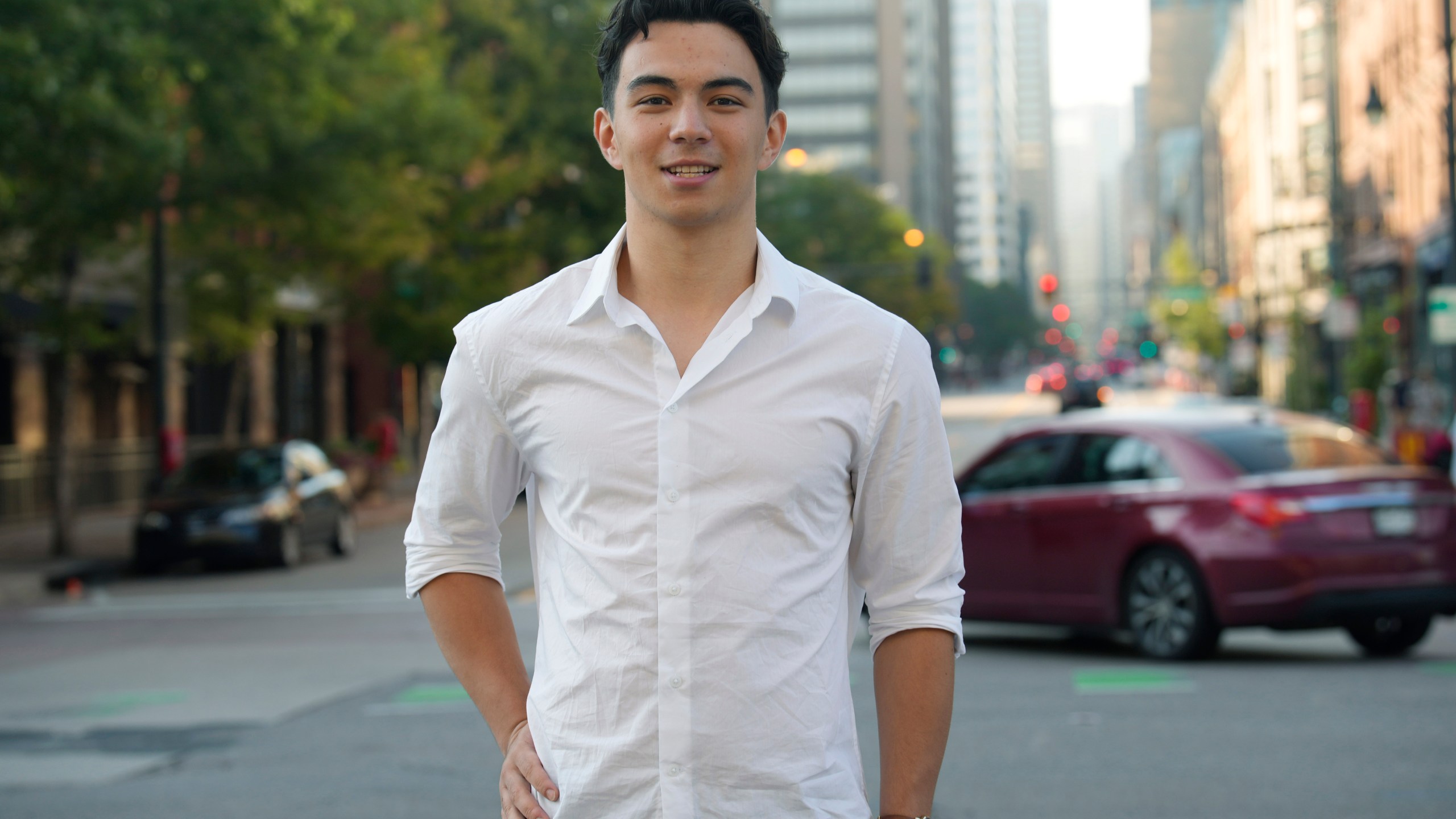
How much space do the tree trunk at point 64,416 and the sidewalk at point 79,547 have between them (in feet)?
0.99

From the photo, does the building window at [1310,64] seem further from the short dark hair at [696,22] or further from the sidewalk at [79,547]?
the short dark hair at [696,22]

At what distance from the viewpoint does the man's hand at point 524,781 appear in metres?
2.52

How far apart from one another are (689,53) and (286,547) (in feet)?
64.6

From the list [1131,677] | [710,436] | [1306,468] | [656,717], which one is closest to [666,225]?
[710,436]

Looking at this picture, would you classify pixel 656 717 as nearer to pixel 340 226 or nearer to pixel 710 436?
pixel 710 436

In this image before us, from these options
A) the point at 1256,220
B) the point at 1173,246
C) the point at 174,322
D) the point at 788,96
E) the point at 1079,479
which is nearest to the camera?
the point at 1079,479

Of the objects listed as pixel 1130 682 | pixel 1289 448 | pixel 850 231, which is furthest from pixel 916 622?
pixel 850 231

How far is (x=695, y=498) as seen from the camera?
8.02 feet

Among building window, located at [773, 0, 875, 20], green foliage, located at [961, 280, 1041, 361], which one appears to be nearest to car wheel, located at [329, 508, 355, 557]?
green foliage, located at [961, 280, 1041, 361]

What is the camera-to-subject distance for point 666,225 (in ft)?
8.57

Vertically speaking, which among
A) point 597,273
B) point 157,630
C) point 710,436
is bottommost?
point 157,630

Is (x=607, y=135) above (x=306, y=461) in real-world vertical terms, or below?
above

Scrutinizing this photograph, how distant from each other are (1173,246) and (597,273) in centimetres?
10161

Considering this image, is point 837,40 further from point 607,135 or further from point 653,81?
point 653,81
